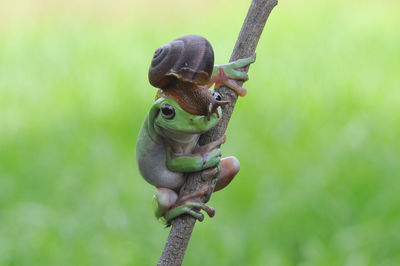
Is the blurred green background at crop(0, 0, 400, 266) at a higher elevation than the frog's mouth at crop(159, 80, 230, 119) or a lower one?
A: higher

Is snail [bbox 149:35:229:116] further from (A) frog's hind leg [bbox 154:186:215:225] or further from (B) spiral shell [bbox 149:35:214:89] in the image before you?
(A) frog's hind leg [bbox 154:186:215:225]

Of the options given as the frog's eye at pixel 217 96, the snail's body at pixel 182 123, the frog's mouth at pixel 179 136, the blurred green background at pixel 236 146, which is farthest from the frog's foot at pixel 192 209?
the blurred green background at pixel 236 146

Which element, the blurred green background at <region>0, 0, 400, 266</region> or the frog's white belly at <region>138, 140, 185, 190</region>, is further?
the blurred green background at <region>0, 0, 400, 266</region>

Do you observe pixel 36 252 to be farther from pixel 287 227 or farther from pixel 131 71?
pixel 131 71

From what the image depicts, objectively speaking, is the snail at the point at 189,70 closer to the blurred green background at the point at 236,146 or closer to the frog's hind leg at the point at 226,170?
the frog's hind leg at the point at 226,170

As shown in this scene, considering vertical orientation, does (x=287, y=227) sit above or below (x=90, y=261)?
above

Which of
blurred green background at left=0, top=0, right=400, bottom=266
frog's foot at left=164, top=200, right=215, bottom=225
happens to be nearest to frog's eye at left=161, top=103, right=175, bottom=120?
frog's foot at left=164, top=200, right=215, bottom=225

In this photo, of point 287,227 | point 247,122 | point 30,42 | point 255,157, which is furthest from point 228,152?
point 30,42
